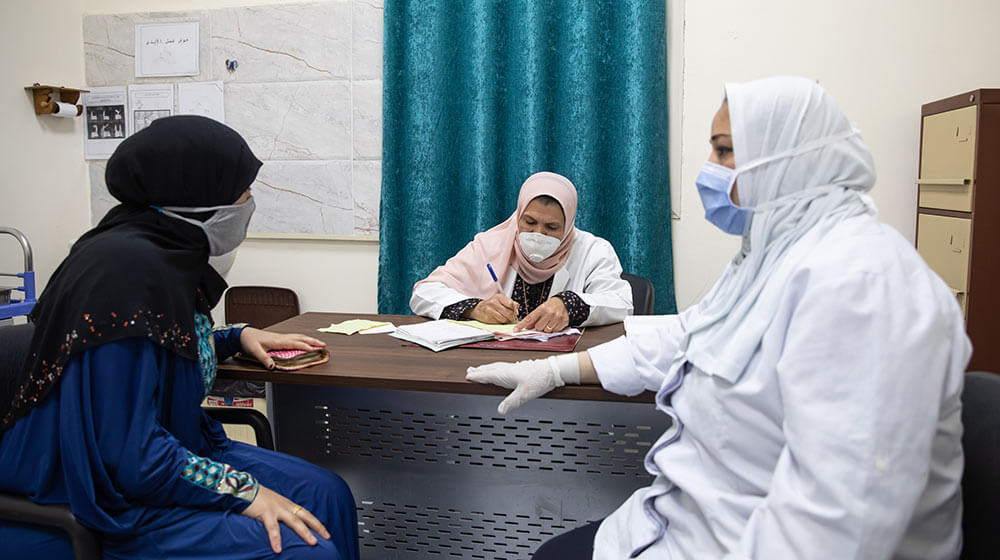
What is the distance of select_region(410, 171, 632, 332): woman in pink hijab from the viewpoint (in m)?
2.27

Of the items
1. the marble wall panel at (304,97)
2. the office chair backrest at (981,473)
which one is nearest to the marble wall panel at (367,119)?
the marble wall panel at (304,97)

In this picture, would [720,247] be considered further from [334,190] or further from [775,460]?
[775,460]

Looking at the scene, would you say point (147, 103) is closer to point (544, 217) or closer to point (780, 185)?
point (544, 217)

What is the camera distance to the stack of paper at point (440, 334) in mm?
1835

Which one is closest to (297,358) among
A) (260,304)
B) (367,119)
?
(367,119)

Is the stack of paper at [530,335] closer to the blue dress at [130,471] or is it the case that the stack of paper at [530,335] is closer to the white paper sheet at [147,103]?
the blue dress at [130,471]

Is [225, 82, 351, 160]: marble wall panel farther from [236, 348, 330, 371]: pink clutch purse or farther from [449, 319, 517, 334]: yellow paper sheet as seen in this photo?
[236, 348, 330, 371]: pink clutch purse

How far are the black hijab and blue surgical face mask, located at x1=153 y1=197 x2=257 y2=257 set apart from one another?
1 centimetres

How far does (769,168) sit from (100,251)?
1141 mm

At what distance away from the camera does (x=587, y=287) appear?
2.43 meters

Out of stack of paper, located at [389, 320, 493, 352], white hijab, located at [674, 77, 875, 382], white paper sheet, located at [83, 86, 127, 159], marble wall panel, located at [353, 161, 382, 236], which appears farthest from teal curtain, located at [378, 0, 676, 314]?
white hijab, located at [674, 77, 875, 382]

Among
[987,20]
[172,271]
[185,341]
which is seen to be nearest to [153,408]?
[185,341]

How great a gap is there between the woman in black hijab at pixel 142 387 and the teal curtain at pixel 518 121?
1.86 meters

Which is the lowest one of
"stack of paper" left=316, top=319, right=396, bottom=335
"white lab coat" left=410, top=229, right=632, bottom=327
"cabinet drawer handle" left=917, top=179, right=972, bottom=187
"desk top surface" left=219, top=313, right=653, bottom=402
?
"desk top surface" left=219, top=313, right=653, bottom=402
